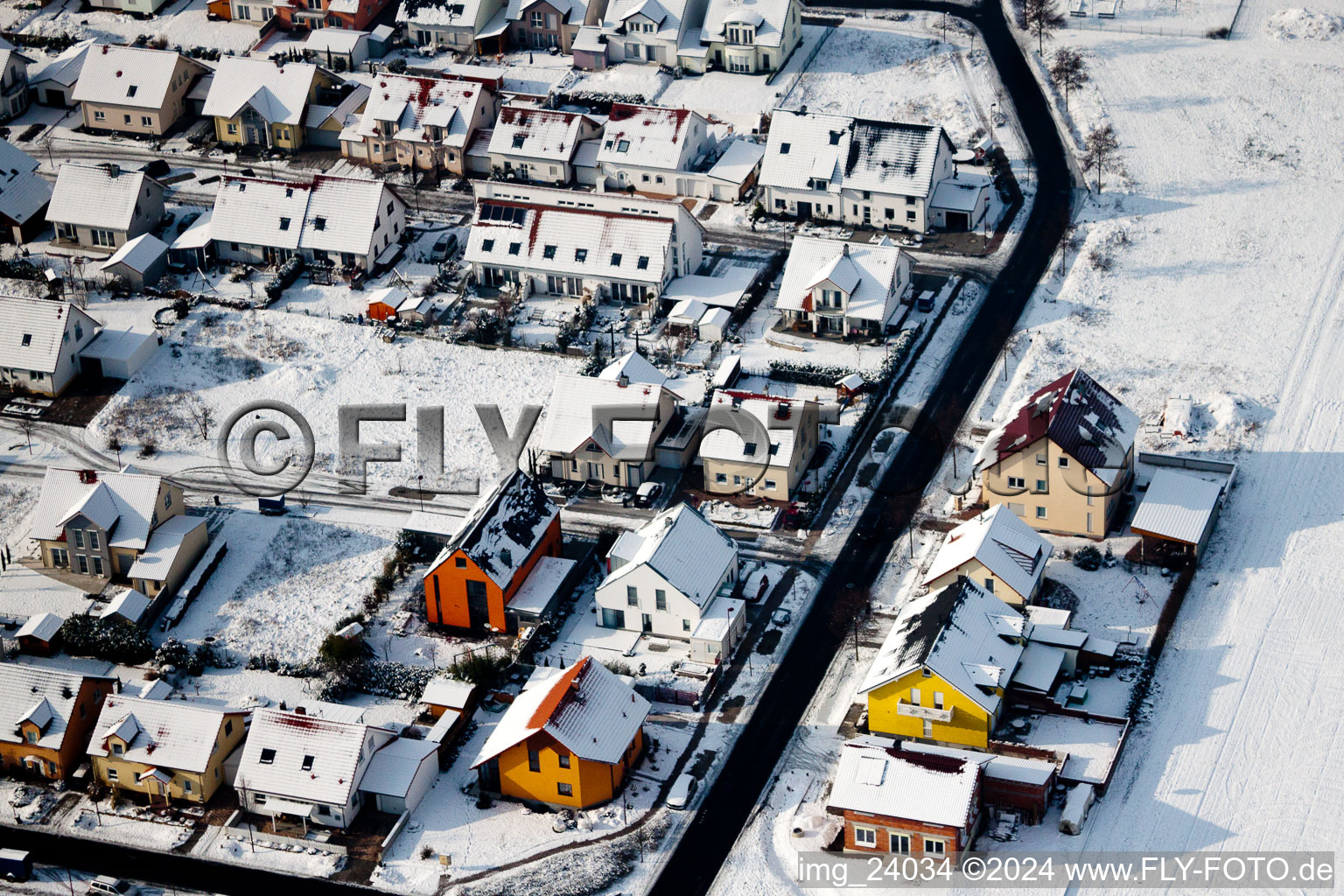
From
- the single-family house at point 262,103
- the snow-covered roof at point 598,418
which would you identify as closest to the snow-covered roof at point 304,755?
the snow-covered roof at point 598,418

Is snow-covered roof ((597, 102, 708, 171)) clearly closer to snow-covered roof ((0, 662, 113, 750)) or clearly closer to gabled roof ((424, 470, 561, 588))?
gabled roof ((424, 470, 561, 588))

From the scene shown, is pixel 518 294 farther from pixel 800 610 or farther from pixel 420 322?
pixel 800 610

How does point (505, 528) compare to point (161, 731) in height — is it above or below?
above

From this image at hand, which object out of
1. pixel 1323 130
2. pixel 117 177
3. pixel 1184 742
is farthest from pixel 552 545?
pixel 1323 130

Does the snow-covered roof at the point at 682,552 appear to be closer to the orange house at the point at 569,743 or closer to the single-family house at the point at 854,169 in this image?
the orange house at the point at 569,743

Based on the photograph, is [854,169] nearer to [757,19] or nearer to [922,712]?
[757,19]

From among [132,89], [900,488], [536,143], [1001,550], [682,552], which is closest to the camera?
[1001,550]

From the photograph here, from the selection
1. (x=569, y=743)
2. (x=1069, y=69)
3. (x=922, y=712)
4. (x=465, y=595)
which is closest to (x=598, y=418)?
(x=465, y=595)
